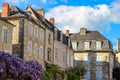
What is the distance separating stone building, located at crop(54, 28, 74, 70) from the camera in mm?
61769

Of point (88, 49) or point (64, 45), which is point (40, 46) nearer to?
point (64, 45)

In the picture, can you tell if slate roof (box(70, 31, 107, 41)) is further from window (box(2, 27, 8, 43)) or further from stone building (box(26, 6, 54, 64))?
window (box(2, 27, 8, 43))

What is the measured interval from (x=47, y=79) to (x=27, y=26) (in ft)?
24.5

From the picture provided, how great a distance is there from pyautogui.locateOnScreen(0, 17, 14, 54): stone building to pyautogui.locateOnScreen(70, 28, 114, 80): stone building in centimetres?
A: 3835

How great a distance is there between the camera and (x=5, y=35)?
147 ft

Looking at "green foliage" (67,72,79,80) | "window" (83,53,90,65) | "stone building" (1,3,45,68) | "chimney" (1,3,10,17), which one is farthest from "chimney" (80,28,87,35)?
"chimney" (1,3,10,17)

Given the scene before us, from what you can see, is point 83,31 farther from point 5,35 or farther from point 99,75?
point 5,35

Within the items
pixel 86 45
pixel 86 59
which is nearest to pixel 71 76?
pixel 86 59

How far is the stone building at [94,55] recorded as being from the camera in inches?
3228

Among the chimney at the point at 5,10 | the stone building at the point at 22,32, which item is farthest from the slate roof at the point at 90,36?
the chimney at the point at 5,10

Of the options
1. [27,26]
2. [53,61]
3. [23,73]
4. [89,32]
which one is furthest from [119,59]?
[23,73]

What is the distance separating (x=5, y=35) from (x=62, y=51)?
70.8ft

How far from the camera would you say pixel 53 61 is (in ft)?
196

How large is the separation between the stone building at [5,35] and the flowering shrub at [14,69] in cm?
2458
